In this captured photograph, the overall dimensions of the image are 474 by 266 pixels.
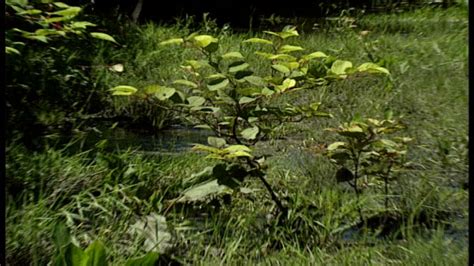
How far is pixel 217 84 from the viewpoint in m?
2.27

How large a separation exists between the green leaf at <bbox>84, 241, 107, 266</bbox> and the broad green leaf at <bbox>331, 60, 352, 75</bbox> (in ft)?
3.33

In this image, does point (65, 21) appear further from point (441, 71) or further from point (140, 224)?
point (441, 71)

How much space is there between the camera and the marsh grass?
6.74 feet

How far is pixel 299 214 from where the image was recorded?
7.50 ft

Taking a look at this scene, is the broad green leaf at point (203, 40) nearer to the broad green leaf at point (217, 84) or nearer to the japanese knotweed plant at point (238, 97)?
the japanese knotweed plant at point (238, 97)

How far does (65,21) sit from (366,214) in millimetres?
1172

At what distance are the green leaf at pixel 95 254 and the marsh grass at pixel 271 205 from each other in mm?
364

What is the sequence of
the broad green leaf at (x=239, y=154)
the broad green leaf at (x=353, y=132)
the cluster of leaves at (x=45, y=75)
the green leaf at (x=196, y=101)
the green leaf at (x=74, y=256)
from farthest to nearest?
1. the cluster of leaves at (x=45, y=75)
2. the green leaf at (x=196, y=101)
3. the broad green leaf at (x=353, y=132)
4. the broad green leaf at (x=239, y=154)
5. the green leaf at (x=74, y=256)

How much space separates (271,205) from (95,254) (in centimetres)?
95

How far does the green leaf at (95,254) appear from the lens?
1.60 meters

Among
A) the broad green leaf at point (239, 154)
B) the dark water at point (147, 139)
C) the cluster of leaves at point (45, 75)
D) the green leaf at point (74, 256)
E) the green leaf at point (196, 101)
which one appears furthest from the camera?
the dark water at point (147, 139)

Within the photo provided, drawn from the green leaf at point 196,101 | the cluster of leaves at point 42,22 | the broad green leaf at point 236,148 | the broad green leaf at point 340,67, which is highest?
the cluster of leaves at point 42,22

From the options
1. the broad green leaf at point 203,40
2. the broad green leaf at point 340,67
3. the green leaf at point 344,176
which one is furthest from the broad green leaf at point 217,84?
the green leaf at point 344,176

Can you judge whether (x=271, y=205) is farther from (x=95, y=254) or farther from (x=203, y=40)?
(x=95, y=254)
